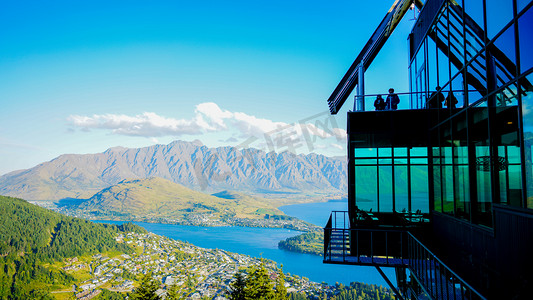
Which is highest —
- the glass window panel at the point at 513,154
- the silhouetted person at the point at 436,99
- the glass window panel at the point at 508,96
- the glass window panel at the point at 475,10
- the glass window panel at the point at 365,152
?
the glass window panel at the point at 475,10

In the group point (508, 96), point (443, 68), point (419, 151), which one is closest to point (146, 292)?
point (419, 151)

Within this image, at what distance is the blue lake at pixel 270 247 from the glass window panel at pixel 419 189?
42.1 m

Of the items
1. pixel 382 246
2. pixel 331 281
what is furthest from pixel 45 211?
pixel 382 246

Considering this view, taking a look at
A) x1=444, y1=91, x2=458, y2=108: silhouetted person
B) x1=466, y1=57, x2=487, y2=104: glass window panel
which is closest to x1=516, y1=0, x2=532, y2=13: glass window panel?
x1=466, y1=57, x2=487, y2=104: glass window panel

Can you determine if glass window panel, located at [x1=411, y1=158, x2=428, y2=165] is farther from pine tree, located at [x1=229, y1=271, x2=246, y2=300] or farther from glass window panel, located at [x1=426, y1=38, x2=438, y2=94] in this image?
pine tree, located at [x1=229, y1=271, x2=246, y2=300]

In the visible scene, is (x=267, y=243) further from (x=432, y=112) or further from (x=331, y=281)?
(x=432, y=112)

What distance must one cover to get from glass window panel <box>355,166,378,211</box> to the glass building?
37 millimetres

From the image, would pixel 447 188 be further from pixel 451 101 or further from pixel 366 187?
pixel 366 187

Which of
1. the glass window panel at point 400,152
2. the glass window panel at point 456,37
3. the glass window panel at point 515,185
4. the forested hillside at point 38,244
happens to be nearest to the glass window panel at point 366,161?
the glass window panel at point 400,152

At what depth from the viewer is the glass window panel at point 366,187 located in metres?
12.7

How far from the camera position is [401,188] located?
12.5 m

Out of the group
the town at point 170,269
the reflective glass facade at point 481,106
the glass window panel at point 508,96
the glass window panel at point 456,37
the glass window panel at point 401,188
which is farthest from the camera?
the town at point 170,269

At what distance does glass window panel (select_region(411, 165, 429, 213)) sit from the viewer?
12023mm

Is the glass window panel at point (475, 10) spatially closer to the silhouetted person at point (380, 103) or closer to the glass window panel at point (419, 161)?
the silhouetted person at point (380, 103)
